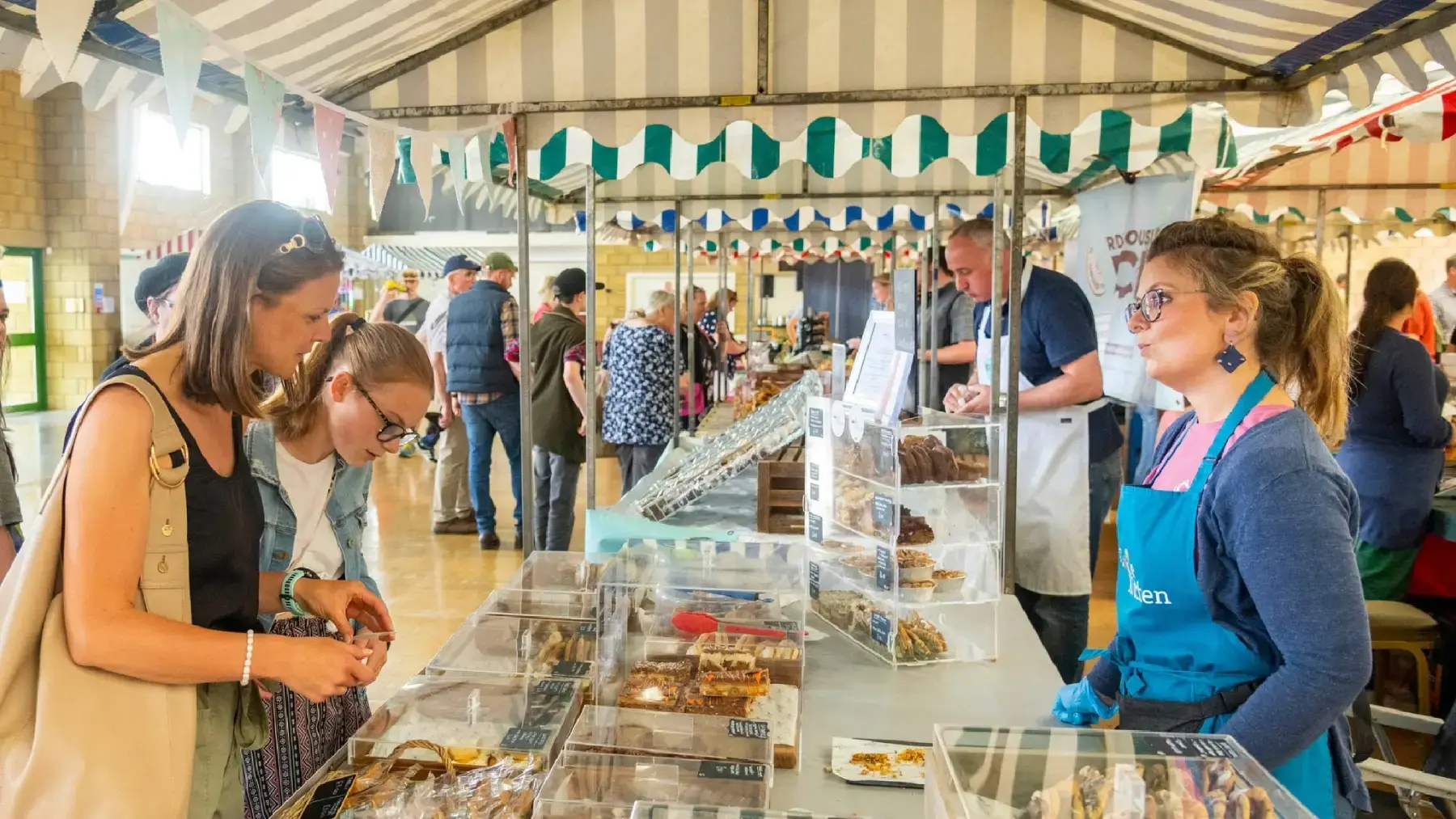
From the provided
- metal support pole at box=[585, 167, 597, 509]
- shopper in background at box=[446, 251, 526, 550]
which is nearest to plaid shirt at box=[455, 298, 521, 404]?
shopper in background at box=[446, 251, 526, 550]

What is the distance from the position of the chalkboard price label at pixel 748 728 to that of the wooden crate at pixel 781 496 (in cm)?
146

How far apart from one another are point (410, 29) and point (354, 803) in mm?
1816

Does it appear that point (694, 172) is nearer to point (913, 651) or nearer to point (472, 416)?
point (913, 651)

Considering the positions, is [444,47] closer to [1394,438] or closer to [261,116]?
[261,116]

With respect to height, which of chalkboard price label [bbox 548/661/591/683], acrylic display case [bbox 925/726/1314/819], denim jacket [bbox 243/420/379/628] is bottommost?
chalkboard price label [bbox 548/661/591/683]

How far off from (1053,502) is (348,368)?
227 cm

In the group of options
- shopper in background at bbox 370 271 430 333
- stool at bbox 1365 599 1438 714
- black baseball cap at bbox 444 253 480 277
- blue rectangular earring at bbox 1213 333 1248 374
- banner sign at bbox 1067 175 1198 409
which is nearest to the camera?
blue rectangular earring at bbox 1213 333 1248 374

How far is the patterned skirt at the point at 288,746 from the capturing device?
1.67 m

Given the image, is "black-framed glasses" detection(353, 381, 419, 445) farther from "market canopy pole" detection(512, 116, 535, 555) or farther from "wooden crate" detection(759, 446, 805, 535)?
"wooden crate" detection(759, 446, 805, 535)

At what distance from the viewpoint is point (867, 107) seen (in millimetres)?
2541

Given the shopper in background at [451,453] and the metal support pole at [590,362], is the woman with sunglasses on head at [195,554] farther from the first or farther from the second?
the shopper in background at [451,453]

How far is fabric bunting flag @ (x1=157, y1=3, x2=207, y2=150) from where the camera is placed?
1.58 meters

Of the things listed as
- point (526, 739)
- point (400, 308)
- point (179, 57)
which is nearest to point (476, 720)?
point (526, 739)

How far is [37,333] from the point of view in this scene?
11852 mm
